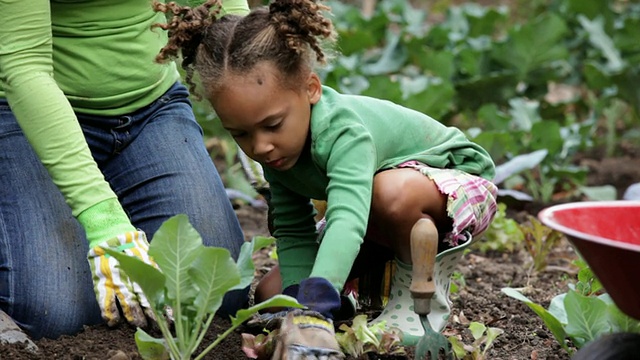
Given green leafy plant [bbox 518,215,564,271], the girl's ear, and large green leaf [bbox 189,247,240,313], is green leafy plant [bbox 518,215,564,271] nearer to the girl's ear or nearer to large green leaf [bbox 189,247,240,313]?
the girl's ear

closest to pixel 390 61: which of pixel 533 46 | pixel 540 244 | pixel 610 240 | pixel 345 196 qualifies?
pixel 533 46

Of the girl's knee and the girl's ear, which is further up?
the girl's ear

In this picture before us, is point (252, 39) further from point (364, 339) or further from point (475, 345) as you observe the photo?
point (475, 345)

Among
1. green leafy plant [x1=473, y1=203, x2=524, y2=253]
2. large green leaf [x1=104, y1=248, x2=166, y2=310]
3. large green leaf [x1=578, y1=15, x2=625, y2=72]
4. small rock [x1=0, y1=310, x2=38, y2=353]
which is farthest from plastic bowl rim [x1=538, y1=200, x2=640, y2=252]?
large green leaf [x1=578, y1=15, x2=625, y2=72]

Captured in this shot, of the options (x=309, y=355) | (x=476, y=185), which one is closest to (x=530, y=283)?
(x=476, y=185)

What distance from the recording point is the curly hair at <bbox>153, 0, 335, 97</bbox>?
2.42 m

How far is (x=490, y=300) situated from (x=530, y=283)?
1.16ft

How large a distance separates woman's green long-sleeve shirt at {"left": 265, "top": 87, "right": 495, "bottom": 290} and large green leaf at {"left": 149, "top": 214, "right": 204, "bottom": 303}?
0.30 metres

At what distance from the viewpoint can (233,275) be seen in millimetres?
2102

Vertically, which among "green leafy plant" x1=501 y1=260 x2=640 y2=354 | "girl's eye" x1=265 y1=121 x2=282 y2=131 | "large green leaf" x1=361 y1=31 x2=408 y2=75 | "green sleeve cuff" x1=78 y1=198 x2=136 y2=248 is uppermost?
"girl's eye" x1=265 y1=121 x2=282 y2=131

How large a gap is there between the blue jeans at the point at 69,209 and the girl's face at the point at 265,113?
53 centimetres

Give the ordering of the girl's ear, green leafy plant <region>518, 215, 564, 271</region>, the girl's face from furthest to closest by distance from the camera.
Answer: green leafy plant <region>518, 215, 564, 271</region> < the girl's ear < the girl's face

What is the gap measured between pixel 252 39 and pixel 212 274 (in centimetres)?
60

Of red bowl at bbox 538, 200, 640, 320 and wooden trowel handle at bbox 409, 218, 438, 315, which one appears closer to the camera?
red bowl at bbox 538, 200, 640, 320
